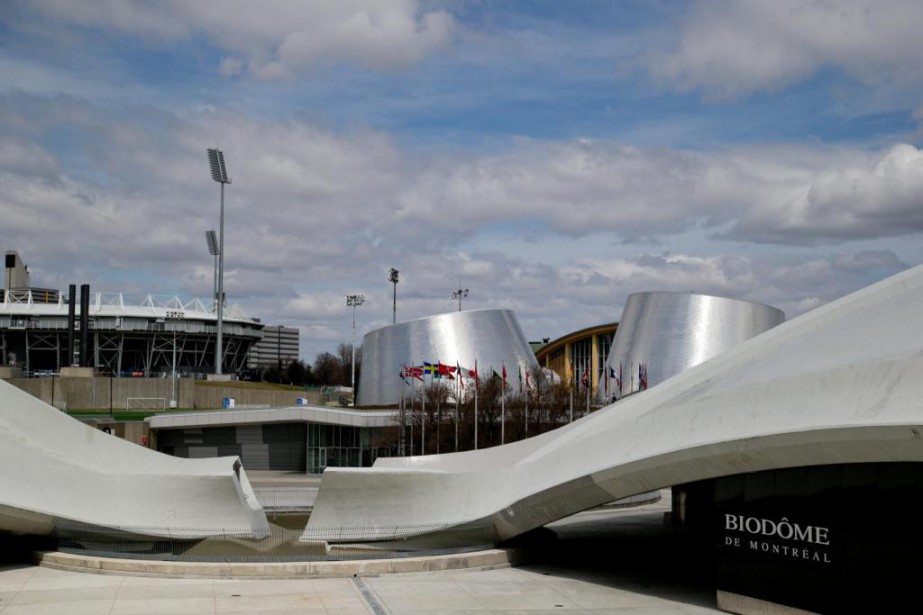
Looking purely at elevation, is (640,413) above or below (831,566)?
above

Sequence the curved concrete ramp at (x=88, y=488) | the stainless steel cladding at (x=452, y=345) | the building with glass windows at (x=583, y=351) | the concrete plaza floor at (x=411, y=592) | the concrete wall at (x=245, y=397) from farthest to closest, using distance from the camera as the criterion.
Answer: the building with glass windows at (x=583, y=351) < the concrete wall at (x=245, y=397) < the stainless steel cladding at (x=452, y=345) < the curved concrete ramp at (x=88, y=488) < the concrete plaza floor at (x=411, y=592)

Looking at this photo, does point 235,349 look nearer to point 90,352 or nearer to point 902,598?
point 90,352

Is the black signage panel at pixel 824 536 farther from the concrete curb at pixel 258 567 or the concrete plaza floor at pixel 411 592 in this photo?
the concrete curb at pixel 258 567

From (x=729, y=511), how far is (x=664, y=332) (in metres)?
50.3

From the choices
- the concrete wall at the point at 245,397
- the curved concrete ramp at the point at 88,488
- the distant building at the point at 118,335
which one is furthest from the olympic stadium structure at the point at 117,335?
the curved concrete ramp at the point at 88,488

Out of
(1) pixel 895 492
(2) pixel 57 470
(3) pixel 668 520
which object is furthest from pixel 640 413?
(2) pixel 57 470

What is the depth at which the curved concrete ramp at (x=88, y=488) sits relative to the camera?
21.5m

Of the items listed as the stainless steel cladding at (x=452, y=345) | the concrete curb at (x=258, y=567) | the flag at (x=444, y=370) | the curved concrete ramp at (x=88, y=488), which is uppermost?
the stainless steel cladding at (x=452, y=345)

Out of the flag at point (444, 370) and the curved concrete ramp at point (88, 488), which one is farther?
the flag at point (444, 370)

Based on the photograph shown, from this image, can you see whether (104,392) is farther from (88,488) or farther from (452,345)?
(88,488)

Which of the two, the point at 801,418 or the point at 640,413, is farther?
the point at 640,413

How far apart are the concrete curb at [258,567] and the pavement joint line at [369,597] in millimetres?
526

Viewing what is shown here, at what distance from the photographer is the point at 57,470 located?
22.3 metres

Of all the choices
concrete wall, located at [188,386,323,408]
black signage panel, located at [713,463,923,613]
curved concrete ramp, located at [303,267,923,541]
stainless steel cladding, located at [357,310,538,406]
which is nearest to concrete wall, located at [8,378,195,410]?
concrete wall, located at [188,386,323,408]
